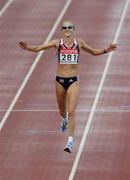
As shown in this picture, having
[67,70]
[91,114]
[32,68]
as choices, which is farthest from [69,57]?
[32,68]

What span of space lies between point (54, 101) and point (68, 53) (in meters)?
6.63

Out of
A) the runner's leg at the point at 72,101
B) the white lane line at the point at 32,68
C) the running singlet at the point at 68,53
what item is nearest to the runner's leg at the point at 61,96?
the runner's leg at the point at 72,101

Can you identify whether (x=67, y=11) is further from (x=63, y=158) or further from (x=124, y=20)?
(x=63, y=158)

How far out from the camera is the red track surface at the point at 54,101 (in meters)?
16.3

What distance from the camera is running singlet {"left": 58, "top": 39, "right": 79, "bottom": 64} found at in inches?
518

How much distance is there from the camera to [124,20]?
25.0 m

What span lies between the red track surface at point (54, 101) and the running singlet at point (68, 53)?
10.6 feet

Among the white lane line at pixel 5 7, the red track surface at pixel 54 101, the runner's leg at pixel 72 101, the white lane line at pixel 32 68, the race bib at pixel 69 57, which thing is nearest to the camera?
the race bib at pixel 69 57

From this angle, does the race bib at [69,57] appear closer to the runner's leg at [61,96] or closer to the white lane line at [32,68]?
the runner's leg at [61,96]

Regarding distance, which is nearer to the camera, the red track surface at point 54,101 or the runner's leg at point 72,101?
the runner's leg at point 72,101

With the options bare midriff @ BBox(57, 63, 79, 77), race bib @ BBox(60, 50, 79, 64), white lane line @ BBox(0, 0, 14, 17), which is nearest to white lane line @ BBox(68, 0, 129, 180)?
bare midriff @ BBox(57, 63, 79, 77)

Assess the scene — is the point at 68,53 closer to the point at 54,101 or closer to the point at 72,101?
the point at 72,101

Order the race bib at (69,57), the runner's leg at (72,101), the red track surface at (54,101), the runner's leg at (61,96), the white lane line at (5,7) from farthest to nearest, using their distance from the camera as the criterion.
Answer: the white lane line at (5,7), the red track surface at (54,101), the runner's leg at (61,96), the runner's leg at (72,101), the race bib at (69,57)

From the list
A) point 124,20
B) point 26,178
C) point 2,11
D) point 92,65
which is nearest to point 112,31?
point 124,20
